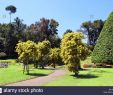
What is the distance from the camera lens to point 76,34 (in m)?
54.2

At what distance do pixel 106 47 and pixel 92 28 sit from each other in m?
50.3

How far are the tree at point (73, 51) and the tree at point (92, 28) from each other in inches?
2633

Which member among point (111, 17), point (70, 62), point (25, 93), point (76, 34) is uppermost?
point (111, 17)

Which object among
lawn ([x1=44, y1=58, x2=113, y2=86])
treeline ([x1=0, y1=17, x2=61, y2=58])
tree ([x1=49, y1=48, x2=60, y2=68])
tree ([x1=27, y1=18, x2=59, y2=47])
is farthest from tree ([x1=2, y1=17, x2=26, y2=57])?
lawn ([x1=44, y1=58, x2=113, y2=86])

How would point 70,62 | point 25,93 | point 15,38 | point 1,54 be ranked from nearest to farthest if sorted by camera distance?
point 25,93, point 70,62, point 1,54, point 15,38

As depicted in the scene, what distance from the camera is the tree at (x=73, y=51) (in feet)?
171

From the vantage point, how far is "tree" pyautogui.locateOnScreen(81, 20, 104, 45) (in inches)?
4769

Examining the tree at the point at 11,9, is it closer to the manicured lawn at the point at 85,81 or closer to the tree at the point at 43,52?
the tree at the point at 43,52

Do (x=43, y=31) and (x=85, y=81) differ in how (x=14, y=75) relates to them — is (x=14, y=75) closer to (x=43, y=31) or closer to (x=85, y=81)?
(x=85, y=81)

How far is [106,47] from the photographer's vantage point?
7281 cm

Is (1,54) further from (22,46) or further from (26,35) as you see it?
(22,46)

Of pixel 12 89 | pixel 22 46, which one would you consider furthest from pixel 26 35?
pixel 12 89

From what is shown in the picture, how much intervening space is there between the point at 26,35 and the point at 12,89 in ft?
322

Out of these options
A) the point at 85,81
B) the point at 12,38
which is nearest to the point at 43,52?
the point at 85,81
